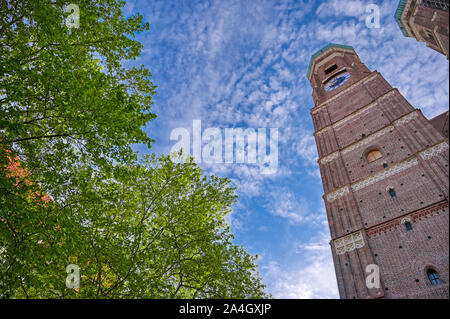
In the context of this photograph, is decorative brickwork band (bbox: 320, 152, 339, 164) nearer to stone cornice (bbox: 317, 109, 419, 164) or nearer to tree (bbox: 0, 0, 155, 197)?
stone cornice (bbox: 317, 109, 419, 164)

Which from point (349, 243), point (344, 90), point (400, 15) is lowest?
point (349, 243)

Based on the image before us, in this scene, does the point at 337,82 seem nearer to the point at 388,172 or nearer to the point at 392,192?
the point at 388,172

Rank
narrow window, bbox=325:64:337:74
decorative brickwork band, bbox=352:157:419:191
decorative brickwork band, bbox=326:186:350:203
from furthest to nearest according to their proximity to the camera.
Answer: narrow window, bbox=325:64:337:74, decorative brickwork band, bbox=326:186:350:203, decorative brickwork band, bbox=352:157:419:191

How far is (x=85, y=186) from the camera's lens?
8.57 m

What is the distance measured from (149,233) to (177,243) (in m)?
1.36

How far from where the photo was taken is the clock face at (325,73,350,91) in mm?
28688

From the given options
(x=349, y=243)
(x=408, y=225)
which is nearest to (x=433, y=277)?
(x=408, y=225)

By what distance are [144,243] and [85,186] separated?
11.2ft

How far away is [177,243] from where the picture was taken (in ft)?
37.6

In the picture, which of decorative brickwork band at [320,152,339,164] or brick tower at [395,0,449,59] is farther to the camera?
decorative brickwork band at [320,152,339,164]

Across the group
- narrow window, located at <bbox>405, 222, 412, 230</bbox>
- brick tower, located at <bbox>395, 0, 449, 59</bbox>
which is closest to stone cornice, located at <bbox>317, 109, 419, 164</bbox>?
brick tower, located at <bbox>395, 0, 449, 59</bbox>

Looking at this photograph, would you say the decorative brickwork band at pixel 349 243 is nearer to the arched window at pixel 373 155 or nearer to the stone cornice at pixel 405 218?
the stone cornice at pixel 405 218

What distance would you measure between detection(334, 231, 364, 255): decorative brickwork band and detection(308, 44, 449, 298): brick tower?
6 cm

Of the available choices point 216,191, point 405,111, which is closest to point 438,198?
point 405,111
